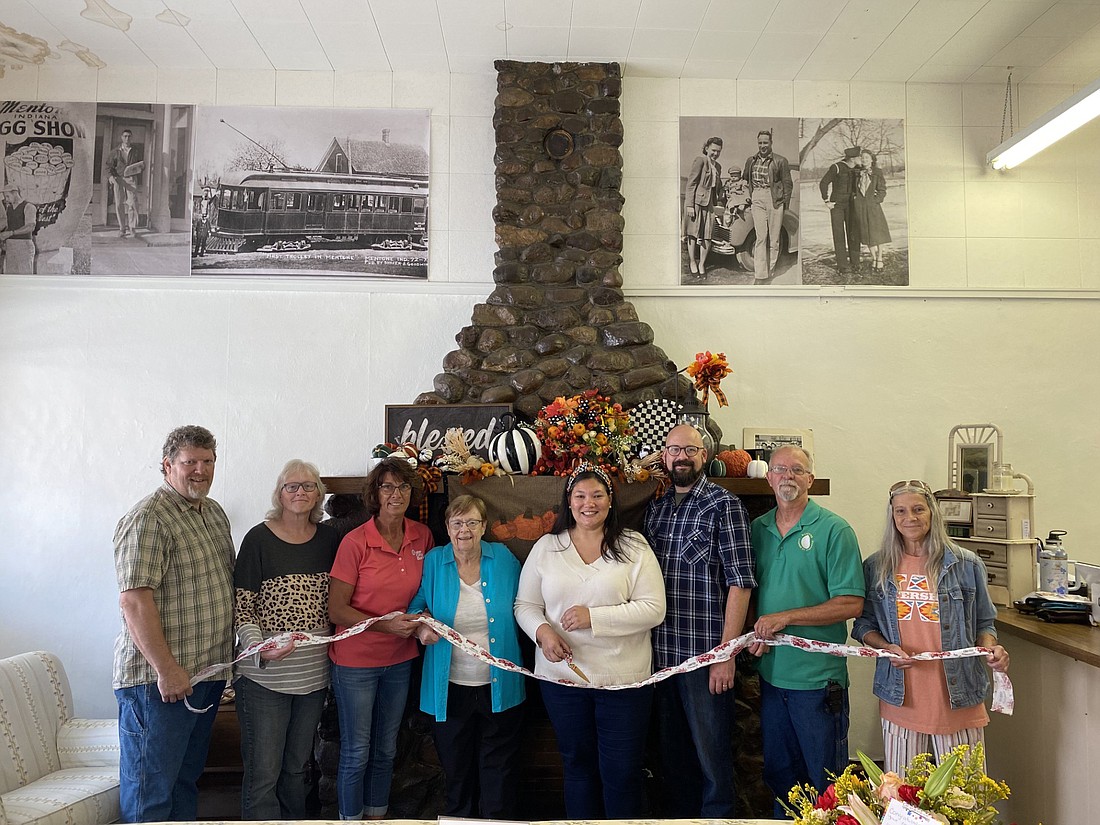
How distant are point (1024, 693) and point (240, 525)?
4361 mm

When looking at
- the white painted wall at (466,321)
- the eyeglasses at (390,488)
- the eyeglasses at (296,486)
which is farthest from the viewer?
the white painted wall at (466,321)

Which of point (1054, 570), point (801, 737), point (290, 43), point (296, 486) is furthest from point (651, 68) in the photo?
point (801, 737)

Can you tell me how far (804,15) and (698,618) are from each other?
3371 millimetres

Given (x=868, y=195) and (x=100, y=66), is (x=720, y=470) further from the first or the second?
(x=100, y=66)

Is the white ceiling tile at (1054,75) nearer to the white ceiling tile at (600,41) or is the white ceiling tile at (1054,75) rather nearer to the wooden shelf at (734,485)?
the white ceiling tile at (600,41)

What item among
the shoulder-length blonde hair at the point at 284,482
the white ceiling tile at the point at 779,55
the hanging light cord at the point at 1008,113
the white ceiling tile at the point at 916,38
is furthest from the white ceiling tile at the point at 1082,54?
the shoulder-length blonde hair at the point at 284,482

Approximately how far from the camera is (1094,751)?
3.29m

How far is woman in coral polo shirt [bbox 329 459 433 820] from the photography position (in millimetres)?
3432

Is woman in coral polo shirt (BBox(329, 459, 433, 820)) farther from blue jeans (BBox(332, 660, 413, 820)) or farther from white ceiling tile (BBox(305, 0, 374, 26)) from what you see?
white ceiling tile (BBox(305, 0, 374, 26))

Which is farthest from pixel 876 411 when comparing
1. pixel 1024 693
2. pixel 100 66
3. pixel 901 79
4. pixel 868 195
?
pixel 100 66

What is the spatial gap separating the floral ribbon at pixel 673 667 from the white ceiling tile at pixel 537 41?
3356mm

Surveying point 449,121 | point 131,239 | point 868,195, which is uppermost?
point 449,121

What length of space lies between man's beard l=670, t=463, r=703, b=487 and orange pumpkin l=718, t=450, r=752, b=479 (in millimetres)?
711

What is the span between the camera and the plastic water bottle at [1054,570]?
160 inches
